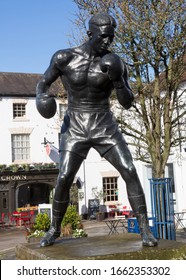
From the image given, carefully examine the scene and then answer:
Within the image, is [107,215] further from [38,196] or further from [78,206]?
[38,196]

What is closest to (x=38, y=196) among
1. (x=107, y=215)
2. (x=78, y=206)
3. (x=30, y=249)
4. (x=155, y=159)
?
(x=78, y=206)

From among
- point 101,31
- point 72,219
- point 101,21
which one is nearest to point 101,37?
point 101,31

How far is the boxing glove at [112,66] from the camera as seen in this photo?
185 inches

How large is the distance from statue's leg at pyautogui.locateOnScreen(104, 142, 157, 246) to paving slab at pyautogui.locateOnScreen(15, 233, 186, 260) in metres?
0.27

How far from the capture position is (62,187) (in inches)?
203

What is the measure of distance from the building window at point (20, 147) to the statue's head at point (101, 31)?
69.9 feet

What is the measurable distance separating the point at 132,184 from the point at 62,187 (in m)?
0.84

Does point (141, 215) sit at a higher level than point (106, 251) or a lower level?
higher

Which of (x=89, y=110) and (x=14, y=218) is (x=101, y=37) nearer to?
(x=89, y=110)

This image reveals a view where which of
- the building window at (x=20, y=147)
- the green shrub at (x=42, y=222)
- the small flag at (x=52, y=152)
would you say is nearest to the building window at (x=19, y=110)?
the building window at (x=20, y=147)

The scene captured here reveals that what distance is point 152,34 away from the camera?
12438mm

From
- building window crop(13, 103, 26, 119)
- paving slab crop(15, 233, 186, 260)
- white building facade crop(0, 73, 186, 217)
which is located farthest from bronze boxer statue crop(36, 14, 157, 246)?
building window crop(13, 103, 26, 119)

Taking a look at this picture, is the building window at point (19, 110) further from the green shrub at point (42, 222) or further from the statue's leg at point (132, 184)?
the statue's leg at point (132, 184)
